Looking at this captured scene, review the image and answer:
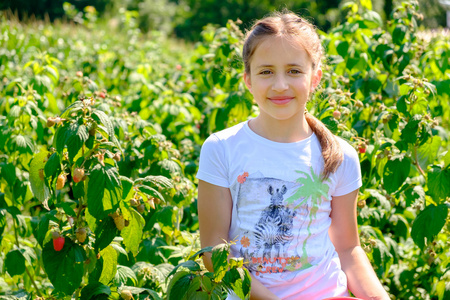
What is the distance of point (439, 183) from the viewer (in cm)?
225

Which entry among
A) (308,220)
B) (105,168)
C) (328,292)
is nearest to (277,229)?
(308,220)

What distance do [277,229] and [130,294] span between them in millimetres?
505

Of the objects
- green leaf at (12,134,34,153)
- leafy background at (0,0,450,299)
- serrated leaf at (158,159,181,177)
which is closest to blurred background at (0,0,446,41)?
leafy background at (0,0,450,299)

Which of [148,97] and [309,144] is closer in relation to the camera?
[309,144]

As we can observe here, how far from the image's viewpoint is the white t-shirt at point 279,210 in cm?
186

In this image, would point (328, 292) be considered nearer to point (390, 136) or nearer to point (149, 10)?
point (390, 136)

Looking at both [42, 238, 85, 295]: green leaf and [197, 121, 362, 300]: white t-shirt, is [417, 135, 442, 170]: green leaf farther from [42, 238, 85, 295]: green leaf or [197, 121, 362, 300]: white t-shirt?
[42, 238, 85, 295]: green leaf

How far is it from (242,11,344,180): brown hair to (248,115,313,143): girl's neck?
9 cm

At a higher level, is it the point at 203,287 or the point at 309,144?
the point at 309,144

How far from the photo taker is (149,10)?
65.3ft

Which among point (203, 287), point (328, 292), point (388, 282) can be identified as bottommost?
point (388, 282)

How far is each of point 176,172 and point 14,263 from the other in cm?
75

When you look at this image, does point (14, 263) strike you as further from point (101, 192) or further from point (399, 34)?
point (399, 34)

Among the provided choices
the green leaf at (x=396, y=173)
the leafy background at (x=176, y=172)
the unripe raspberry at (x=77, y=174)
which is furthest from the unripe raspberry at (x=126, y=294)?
the green leaf at (x=396, y=173)
